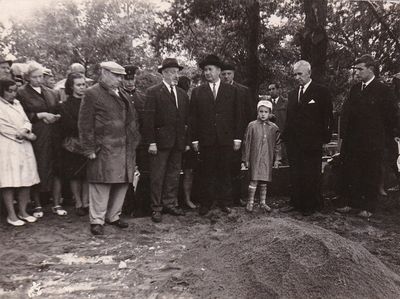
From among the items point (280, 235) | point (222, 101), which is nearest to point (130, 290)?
point (280, 235)

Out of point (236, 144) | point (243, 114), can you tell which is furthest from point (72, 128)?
point (243, 114)

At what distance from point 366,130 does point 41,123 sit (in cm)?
403

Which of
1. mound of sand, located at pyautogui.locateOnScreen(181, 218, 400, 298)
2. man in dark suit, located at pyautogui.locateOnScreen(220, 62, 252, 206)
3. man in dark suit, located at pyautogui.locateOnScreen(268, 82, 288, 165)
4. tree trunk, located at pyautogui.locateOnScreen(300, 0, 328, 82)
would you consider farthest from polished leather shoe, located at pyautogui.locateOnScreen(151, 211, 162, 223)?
man in dark suit, located at pyautogui.locateOnScreen(268, 82, 288, 165)

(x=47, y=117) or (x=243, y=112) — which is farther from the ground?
(x=243, y=112)

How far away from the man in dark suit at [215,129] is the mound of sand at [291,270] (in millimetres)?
1996

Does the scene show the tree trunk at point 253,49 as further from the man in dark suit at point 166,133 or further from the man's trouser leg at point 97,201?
the man's trouser leg at point 97,201

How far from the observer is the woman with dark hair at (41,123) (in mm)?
5223

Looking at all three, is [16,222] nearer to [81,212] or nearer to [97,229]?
[81,212]

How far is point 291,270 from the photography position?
124 inches

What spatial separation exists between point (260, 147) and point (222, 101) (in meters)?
0.82

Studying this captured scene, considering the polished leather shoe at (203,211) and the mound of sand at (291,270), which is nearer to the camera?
the mound of sand at (291,270)

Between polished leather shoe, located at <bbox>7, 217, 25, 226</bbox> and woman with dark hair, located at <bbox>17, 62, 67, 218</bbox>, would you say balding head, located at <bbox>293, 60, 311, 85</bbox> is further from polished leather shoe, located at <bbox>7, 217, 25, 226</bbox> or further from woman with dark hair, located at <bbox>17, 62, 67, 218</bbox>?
polished leather shoe, located at <bbox>7, 217, 25, 226</bbox>

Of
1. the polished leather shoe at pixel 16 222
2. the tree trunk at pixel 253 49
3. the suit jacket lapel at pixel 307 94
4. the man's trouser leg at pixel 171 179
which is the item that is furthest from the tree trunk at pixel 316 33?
the polished leather shoe at pixel 16 222

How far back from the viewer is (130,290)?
10.6 feet
